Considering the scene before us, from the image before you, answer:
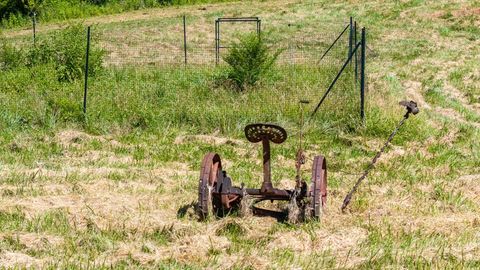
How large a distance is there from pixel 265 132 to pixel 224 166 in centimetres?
290

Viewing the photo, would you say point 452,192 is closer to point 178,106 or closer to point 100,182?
point 100,182

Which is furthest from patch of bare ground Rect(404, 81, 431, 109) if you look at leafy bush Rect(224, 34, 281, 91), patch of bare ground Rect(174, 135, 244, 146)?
patch of bare ground Rect(174, 135, 244, 146)

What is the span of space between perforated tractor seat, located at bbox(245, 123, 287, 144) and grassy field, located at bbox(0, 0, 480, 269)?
2.85 feet

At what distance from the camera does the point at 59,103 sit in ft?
40.2

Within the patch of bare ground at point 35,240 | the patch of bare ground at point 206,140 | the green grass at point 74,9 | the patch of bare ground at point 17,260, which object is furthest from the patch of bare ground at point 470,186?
the green grass at point 74,9

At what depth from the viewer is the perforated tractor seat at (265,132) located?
6.65 meters

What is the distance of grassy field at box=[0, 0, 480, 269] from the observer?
608 centimetres

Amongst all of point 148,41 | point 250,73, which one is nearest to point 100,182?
point 250,73

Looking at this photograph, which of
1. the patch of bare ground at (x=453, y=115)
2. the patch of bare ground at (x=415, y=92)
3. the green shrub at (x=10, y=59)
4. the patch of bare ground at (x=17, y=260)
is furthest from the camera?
the green shrub at (x=10, y=59)

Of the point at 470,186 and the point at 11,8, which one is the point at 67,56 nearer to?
the point at 470,186

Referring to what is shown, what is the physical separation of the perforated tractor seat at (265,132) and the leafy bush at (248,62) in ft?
26.2

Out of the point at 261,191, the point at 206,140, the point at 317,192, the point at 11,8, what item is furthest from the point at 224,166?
the point at 11,8

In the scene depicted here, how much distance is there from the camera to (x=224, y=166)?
31.3 feet

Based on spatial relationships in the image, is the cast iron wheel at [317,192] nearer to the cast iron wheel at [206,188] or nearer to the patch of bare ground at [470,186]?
the cast iron wheel at [206,188]
